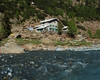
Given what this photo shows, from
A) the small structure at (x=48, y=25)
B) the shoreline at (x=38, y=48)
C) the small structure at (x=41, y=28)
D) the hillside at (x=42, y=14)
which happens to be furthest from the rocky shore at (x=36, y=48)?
the small structure at (x=48, y=25)

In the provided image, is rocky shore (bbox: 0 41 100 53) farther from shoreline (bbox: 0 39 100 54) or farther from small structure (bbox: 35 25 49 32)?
small structure (bbox: 35 25 49 32)

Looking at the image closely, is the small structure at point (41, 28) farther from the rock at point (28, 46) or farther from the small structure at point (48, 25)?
A: the rock at point (28, 46)

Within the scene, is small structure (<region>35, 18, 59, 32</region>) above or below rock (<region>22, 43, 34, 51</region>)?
below

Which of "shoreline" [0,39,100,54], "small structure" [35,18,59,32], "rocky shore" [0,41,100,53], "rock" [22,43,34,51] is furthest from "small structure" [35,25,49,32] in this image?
"rock" [22,43,34,51]

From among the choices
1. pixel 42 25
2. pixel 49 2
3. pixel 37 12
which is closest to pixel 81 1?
pixel 49 2

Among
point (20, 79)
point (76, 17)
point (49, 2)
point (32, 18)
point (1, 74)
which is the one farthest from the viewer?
point (49, 2)

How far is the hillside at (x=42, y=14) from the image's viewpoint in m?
78.7

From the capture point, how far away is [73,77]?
1373 centimetres

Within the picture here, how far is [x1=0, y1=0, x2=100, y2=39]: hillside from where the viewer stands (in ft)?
258

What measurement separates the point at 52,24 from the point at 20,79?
72510mm

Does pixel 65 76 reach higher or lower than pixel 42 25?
higher

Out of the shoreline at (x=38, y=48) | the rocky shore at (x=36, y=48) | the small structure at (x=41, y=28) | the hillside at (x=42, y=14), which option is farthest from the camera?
the hillside at (x=42, y=14)

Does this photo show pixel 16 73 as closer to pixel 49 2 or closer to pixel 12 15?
pixel 12 15

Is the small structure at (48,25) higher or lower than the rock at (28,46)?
lower
